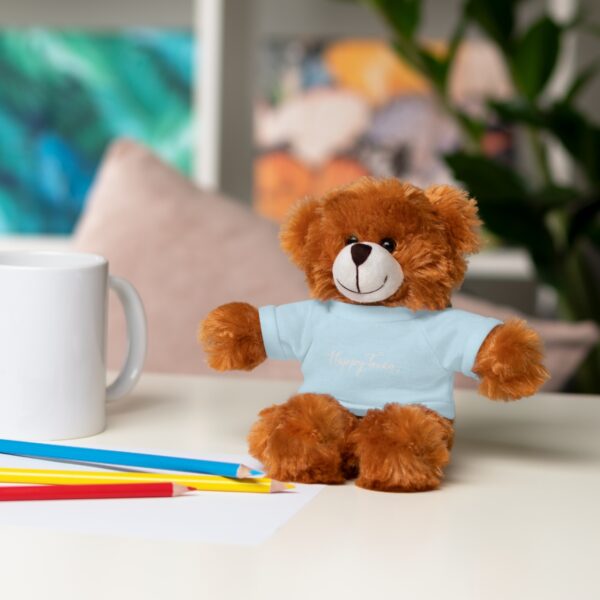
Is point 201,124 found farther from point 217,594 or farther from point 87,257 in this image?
point 217,594

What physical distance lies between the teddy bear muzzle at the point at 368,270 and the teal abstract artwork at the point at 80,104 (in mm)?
1530

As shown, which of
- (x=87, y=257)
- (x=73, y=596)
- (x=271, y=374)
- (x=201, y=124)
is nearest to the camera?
(x=73, y=596)

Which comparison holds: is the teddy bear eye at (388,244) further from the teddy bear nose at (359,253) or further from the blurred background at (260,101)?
the blurred background at (260,101)

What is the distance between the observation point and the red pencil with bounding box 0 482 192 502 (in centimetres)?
51

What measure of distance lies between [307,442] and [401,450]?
5cm

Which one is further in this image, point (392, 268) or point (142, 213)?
point (142, 213)

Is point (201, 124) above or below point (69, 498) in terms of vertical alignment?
above

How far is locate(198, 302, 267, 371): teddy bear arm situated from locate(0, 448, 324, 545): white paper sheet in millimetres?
78

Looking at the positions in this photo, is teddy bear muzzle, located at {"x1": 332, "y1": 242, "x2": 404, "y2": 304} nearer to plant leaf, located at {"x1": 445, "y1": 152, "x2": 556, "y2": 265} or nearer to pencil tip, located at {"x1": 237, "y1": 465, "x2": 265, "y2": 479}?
pencil tip, located at {"x1": 237, "y1": 465, "x2": 265, "y2": 479}

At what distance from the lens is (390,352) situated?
22.1 inches

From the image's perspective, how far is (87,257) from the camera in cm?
69

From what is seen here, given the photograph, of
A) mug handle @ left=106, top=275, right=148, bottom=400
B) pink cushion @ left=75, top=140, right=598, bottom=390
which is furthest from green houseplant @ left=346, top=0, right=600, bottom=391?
mug handle @ left=106, top=275, right=148, bottom=400

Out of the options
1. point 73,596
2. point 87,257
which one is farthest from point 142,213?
point 73,596

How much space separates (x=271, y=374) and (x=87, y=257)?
1.20ft
